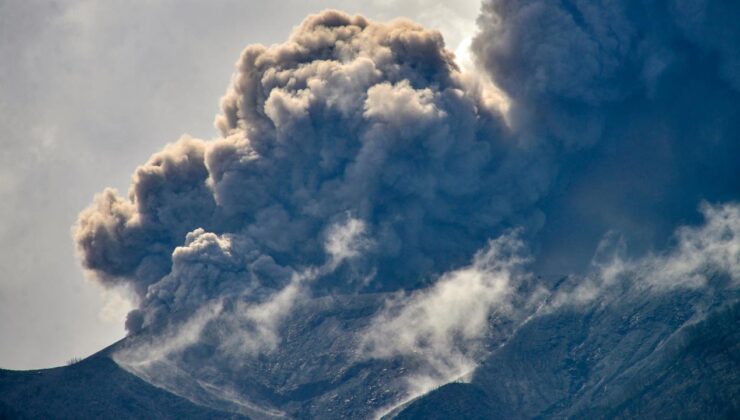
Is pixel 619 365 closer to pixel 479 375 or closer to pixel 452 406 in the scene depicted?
pixel 479 375

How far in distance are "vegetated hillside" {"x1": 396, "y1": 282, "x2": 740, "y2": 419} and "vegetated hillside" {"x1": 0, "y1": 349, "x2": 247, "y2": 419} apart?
757 inches

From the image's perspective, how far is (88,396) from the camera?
166m

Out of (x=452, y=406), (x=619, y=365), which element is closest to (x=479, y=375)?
(x=452, y=406)

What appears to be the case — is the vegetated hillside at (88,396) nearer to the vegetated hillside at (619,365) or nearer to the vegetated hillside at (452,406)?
the vegetated hillside at (452,406)

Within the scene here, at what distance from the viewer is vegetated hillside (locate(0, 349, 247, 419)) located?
16362cm

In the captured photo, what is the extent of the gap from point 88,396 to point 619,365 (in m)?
43.8

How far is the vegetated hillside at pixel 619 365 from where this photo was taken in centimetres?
15900

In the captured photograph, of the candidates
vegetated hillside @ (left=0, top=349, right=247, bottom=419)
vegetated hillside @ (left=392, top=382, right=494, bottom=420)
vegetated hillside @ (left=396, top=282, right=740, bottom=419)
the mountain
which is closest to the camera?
vegetated hillside @ (left=396, top=282, right=740, bottom=419)

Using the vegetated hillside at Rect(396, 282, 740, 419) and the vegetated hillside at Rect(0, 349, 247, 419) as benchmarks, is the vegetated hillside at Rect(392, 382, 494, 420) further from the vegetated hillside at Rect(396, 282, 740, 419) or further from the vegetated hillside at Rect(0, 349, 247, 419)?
the vegetated hillside at Rect(0, 349, 247, 419)

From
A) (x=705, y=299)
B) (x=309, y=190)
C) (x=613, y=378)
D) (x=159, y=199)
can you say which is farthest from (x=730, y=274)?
(x=159, y=199)

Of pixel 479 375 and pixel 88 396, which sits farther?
pixel 479 375

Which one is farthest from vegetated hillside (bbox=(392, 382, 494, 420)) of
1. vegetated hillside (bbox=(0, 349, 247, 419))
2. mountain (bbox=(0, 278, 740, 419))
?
vegetated hillside (bbox=(0, 349, 247, 419))

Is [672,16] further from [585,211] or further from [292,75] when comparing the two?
[292,75]

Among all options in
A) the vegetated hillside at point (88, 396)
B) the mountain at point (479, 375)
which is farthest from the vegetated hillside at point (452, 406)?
the vegetated hillside at point (88, 396)
